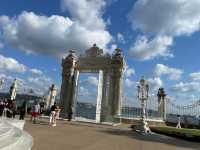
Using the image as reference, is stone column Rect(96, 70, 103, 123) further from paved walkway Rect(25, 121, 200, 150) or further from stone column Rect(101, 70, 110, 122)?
paved walkway Rect(25, 121, 200, 150)

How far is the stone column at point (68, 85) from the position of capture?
23953 millimetres

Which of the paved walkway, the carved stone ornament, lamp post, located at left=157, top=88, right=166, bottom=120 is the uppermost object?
the carved stone ornament

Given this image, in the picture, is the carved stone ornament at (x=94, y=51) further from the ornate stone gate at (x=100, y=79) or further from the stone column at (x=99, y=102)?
the stone column at (x=99, y=102)

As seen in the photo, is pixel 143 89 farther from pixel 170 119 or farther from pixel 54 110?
pixel 170 119

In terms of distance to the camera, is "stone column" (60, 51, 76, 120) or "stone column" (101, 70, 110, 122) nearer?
"stone column" (101, 70, 110, 122)

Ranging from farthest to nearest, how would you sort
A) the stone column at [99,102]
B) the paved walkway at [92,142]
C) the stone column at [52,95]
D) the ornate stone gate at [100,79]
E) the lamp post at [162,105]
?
the stone column at [52,95], the lamp post at [162,105], the stone column at [99,102], the ornate stone gate at [100,79], the paved walkway at [92,142]

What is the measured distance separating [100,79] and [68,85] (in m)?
3.45

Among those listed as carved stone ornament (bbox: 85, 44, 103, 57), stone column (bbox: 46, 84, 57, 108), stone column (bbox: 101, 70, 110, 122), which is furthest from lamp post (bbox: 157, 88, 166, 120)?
stone column (bbox: 46, 84, 57, 108)

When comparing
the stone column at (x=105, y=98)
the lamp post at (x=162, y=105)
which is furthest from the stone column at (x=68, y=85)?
the lamp post at (x=162, y=105)

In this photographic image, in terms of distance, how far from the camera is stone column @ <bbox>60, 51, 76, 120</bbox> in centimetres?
2395

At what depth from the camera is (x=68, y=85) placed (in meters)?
24.3

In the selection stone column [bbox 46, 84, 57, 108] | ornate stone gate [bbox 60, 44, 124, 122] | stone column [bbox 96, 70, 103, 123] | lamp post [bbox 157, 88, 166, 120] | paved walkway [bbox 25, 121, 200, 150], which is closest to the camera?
paved walkway [bbox 25, 121, 200, 150]

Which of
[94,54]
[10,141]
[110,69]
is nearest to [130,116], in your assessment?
[110,69]

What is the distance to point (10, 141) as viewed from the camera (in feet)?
19.1
